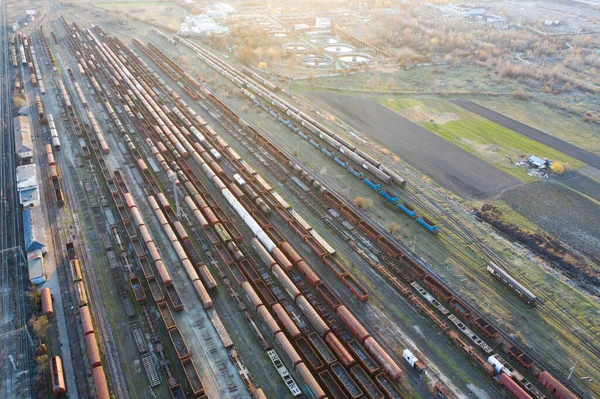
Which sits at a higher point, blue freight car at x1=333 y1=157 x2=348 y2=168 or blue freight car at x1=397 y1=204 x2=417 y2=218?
blue freight car at x1=333 y1=157 x2=348 y2=168

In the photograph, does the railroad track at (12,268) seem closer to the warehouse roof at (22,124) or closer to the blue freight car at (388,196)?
the warehouse roof at (22,124)

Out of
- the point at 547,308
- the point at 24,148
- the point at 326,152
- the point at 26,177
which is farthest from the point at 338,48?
the point at 547,308

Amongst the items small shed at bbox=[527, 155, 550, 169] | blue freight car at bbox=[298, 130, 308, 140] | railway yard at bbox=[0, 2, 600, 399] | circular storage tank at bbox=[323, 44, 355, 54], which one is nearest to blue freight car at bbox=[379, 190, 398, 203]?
railway yard at bbox=[0, 2, 600, 399]

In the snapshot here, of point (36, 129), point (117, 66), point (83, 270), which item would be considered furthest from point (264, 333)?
point (117, 66)

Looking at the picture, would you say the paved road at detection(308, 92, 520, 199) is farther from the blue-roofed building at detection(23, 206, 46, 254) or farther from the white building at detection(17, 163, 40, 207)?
the white building at detection(17, 163, 40, 207)

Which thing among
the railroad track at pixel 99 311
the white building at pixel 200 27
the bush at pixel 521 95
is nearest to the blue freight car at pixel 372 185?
the railroad track at pixel 99 311

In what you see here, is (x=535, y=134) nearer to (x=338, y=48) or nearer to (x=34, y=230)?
(x=338, y=48)
